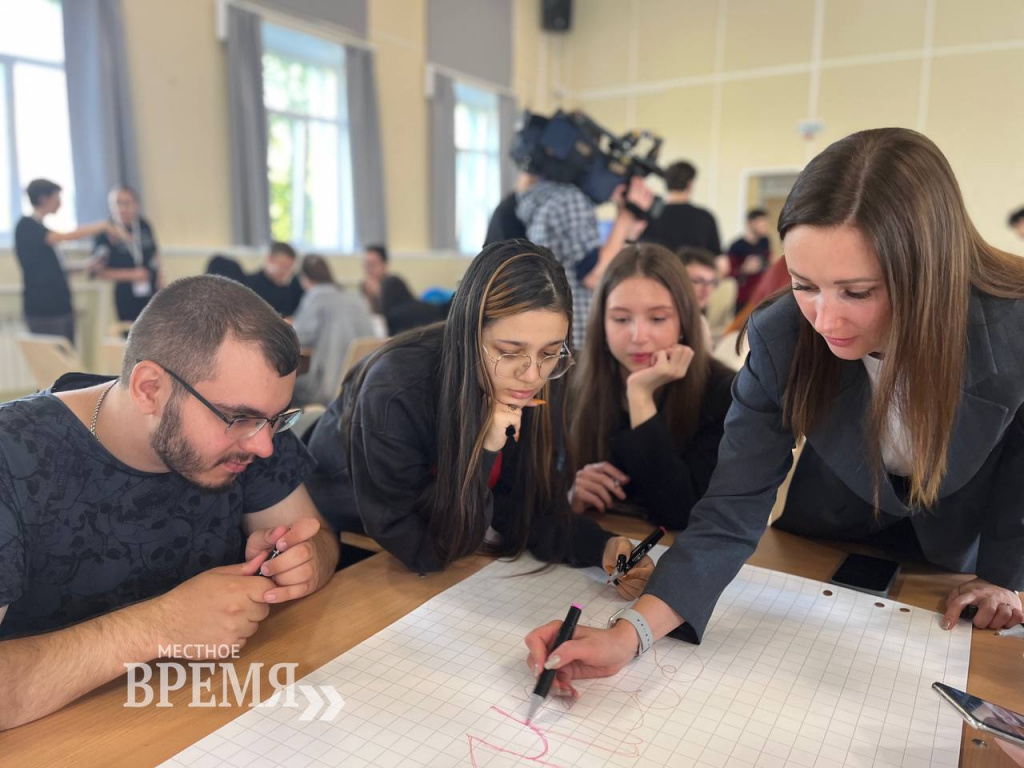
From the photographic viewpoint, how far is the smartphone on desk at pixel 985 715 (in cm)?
73

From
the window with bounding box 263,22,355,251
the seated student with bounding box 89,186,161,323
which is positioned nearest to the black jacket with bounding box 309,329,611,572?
the seated student with bounding box 89,186,161,323

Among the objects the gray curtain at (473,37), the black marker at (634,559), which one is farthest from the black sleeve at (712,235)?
the gray curtain at (473,37)

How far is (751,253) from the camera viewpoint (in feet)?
21.6

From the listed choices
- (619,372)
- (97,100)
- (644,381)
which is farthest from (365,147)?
(644,381)

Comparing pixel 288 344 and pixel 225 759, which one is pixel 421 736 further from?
pixel 288 344

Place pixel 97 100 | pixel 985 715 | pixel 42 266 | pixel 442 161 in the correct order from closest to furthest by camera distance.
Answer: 1. pixel 985 715
2. pixel 42 266
3. pixel 97 100
4. pixel 442 161

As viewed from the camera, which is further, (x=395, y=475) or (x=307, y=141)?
(x=307, y=141)

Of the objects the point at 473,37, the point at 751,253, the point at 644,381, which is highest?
the point at 473,37

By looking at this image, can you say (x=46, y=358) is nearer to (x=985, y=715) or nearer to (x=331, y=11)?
(x=985, y=715)

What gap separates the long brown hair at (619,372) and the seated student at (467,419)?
452 millimetres

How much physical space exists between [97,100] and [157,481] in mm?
4945

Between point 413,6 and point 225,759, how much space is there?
7718mm

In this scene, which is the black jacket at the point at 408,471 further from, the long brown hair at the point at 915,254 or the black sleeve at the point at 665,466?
the long brown hair at the point at 915,254

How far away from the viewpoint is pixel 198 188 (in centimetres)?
575
